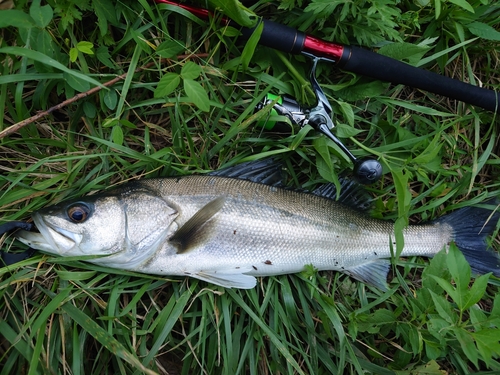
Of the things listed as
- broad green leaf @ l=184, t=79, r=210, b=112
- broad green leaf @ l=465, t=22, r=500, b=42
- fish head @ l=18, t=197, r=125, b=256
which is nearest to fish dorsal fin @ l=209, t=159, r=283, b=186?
broad green leaf @ l=184, t=79, r=210, b=112

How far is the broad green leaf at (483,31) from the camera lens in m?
2.58

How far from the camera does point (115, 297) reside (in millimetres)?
2283

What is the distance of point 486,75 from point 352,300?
2007mm

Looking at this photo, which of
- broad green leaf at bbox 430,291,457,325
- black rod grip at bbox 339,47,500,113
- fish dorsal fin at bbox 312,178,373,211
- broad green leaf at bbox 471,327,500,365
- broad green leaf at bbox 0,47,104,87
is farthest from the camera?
fish dorsal fin at bbox 312,178,373,211

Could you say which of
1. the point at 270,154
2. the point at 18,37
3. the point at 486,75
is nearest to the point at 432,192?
the point at 486,75

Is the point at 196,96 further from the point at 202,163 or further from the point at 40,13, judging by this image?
the point at 40,13

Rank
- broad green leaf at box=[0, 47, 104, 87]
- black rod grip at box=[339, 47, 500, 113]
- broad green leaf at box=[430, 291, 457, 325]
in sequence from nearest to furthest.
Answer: broad green leaf at box=[430, 291, 457, 325]
broad green leaf at box=[0, 47, 104, 87]
black rod grip at box=[339, 47, 500, 113]

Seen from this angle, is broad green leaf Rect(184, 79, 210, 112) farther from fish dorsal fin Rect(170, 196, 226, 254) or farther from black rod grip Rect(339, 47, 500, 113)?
black rod grip Rect(339, 47, 500, 113)

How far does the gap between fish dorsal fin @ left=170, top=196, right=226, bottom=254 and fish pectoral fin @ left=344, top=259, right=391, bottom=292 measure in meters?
1.05

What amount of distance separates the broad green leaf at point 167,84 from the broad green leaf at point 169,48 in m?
0.22

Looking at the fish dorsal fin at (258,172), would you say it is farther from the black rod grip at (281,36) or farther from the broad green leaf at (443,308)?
the broad green leaf at (443,308)

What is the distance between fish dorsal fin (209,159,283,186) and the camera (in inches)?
94.4

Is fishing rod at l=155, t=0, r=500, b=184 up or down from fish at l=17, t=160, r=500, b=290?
up

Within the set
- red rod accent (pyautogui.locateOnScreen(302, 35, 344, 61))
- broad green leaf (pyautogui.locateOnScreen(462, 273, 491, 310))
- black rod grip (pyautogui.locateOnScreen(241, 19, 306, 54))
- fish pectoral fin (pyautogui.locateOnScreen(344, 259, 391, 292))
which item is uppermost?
black rod grip (pyautogui.locateOnScreen(241, 19, 306, 54))
